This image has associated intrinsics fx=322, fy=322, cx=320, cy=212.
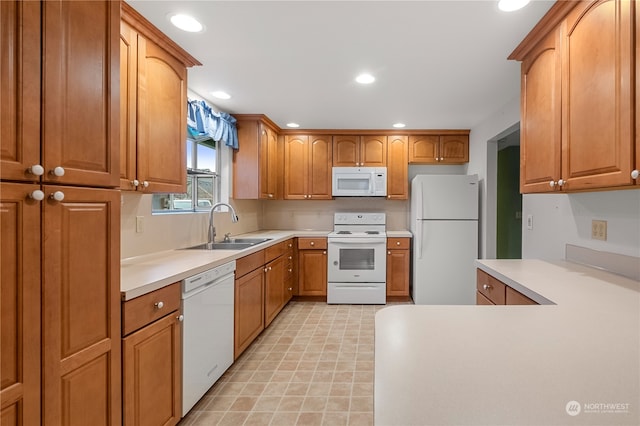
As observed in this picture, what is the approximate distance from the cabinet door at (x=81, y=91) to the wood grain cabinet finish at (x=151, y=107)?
521 mm

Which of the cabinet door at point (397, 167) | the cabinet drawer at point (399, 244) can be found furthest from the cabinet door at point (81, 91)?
the cabinet door at point (397, 167)

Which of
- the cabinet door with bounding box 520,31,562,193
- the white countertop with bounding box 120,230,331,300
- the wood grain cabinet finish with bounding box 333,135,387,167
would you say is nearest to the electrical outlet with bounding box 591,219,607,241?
the cabinet door with bounding box 520,31,562,193

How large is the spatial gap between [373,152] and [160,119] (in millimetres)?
2993

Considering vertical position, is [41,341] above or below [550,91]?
below

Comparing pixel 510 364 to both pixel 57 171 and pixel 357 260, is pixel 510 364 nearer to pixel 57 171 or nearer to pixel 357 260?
pixel 57 171

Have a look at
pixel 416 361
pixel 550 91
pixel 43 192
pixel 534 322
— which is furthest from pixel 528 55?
pixel 43 192

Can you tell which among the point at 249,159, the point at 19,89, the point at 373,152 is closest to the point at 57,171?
the point at 19,89

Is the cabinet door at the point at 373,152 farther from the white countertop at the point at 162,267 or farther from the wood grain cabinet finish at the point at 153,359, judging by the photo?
the wood grain cabinet finish at the point at 153,359

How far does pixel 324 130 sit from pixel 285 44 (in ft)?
7.78

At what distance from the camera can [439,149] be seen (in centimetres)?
434

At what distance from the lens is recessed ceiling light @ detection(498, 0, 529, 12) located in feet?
5.18

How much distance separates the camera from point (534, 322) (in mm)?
967

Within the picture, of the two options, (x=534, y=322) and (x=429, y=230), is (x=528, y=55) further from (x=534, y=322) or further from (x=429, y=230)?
(x=429, y=230)

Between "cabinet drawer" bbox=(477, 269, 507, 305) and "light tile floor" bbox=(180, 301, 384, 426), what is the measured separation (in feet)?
3.21
